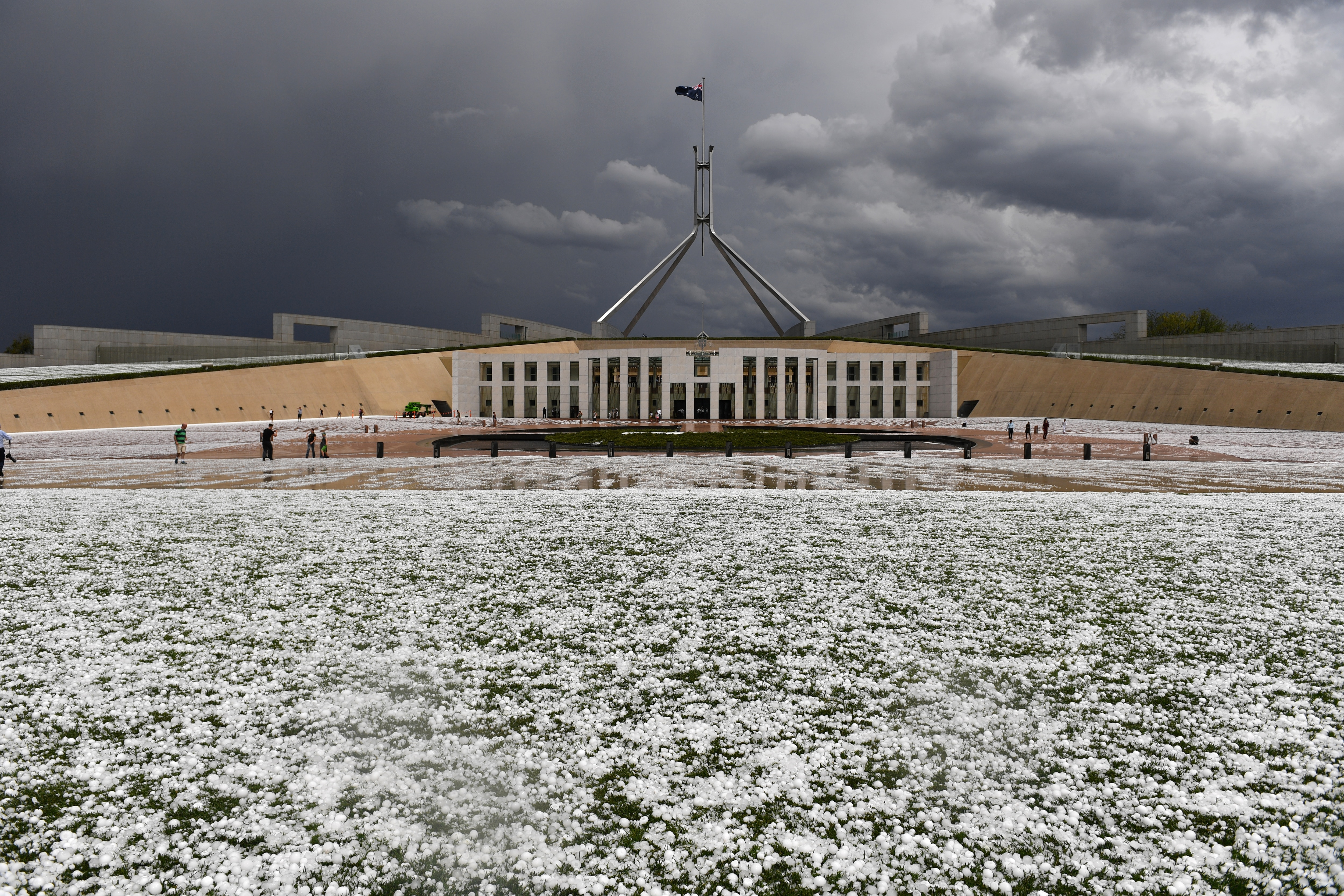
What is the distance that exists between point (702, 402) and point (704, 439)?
3281 cm

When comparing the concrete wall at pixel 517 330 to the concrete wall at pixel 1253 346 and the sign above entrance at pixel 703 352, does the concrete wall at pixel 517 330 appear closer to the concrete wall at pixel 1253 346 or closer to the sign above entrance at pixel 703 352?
the sign above entrance at pixel 703 352

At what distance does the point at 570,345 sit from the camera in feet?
274

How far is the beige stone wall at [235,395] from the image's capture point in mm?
44406

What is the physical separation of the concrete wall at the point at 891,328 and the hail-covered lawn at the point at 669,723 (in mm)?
83115

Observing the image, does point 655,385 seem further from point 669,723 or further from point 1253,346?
point 669,723

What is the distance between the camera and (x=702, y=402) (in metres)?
68.6

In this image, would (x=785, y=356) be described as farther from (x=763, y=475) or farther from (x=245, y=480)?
(x=245, y=480)

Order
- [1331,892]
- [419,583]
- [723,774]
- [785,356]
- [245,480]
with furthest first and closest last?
[785,356] < [245,480] < [419,583] < [723,774] < [1331,892]

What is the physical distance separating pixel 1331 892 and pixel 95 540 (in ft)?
46.2

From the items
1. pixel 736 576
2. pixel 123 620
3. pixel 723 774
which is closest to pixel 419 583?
pixel 123 620

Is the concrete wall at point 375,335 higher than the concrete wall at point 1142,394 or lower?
higher

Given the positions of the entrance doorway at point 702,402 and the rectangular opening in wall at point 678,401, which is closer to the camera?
the rectangular opening in wall at point 678,401

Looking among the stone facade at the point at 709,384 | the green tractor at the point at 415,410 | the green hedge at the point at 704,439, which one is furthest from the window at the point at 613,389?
the green hedge at the point at 704,439

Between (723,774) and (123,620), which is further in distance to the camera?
(123,620)
